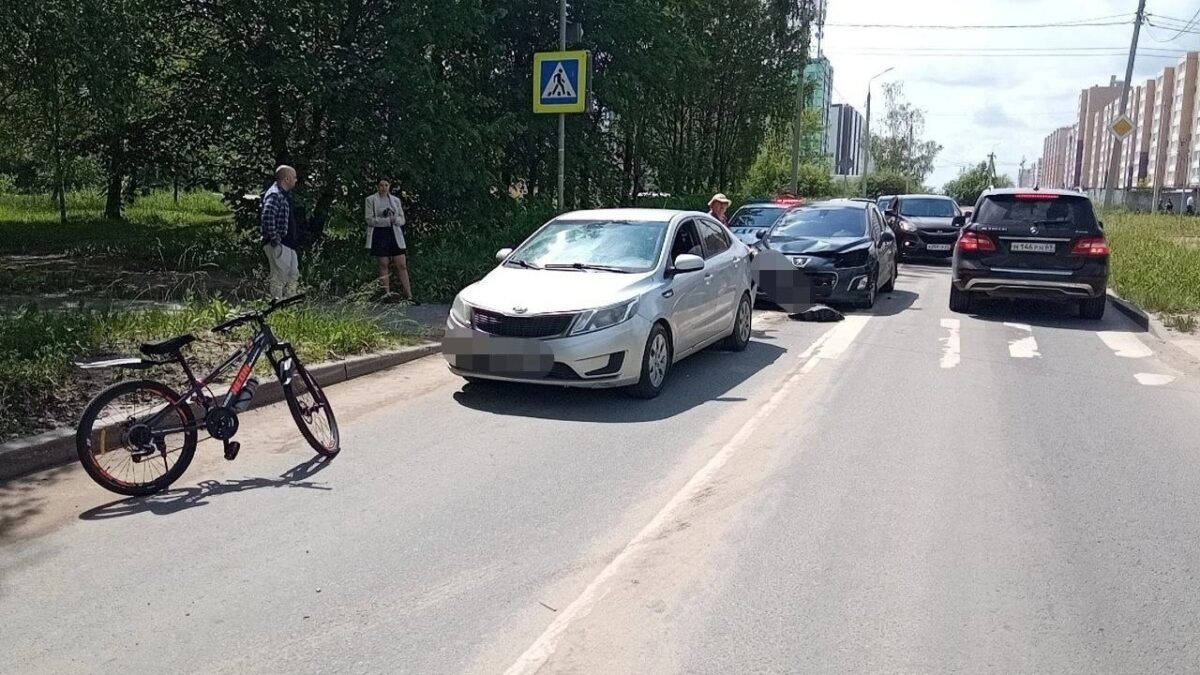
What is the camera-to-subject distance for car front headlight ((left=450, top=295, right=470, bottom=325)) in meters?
7.95

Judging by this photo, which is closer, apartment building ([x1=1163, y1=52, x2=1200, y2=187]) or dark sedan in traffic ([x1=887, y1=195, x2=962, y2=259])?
dark sedan in traffic ([x1=887, y1=195, x2=962, y2=259])

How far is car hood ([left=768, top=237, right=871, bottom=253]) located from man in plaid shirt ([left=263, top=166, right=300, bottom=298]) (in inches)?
273

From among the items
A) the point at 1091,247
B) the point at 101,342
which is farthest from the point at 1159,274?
the point at 101,342

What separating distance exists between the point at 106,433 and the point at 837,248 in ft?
36.3

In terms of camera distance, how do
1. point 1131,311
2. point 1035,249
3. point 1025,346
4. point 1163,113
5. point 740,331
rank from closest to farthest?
point 740,331
point 1025,346
point 1035,249
point 1131,311
point 1163,113

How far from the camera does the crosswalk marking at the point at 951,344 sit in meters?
10.2

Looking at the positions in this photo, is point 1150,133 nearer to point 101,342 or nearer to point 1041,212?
point 1041,212

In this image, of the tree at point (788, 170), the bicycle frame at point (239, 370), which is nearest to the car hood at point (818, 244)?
the bicycle frame at point (239, 370)

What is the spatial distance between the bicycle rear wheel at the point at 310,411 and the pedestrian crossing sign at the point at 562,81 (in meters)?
8.89

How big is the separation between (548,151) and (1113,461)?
16304mm

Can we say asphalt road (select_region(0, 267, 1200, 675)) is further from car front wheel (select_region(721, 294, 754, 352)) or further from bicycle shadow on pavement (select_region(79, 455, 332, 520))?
car front wheel (select_region(721, 294, 754, 352))

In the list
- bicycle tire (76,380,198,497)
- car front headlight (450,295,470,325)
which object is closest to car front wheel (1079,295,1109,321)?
car front headlight (450,295,470,325)

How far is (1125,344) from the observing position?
11656 millimetres

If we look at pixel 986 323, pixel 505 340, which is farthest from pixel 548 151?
pixel 505 340
